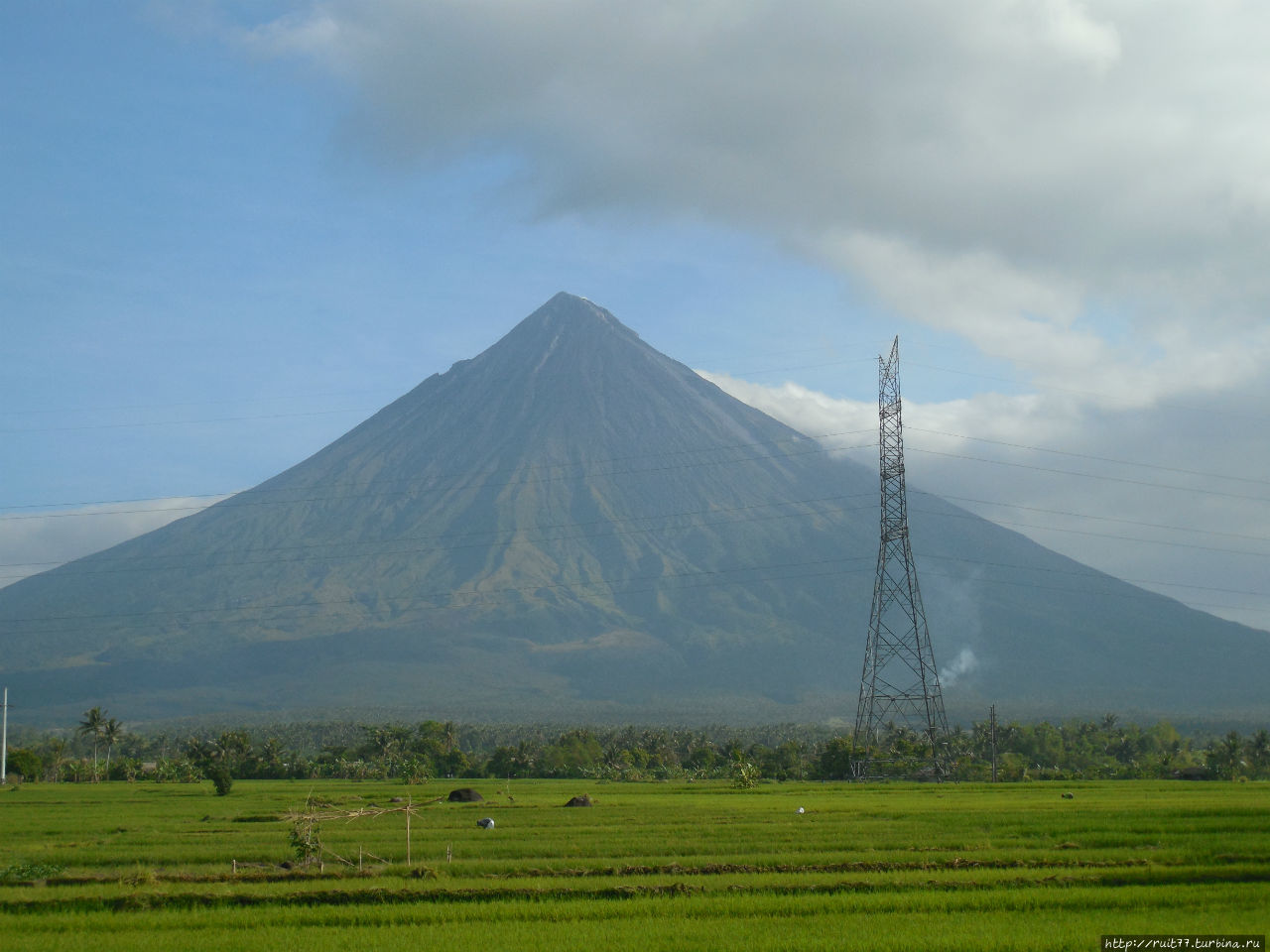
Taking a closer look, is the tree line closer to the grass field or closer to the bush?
the bush

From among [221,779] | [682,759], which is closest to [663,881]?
[221,779]

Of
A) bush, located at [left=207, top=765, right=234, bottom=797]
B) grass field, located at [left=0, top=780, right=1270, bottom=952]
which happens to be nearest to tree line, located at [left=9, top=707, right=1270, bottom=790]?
bush, located at [left=207, top=765, right=234, bottom=797]

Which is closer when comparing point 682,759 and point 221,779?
point 221,779

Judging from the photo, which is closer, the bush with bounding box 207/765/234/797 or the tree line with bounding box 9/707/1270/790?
the bush with bounding box 207/765/234/797

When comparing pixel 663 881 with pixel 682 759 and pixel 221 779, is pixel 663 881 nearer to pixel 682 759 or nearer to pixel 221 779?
pixel 221 779

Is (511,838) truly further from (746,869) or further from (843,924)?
(843,924)

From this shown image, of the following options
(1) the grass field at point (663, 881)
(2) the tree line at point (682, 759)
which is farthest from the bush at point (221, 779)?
(1) the grass field at point (663, 881)

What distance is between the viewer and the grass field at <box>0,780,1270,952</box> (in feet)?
64.5

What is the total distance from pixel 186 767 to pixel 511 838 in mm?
54685

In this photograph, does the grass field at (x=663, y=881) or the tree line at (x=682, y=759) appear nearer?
the grass field at (x=663, y=881)

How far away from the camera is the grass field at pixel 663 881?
19.7m

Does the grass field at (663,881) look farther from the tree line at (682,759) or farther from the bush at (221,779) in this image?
the tree line at (682,759)

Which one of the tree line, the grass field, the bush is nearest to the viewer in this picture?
the grass field

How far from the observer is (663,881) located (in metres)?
24.6
